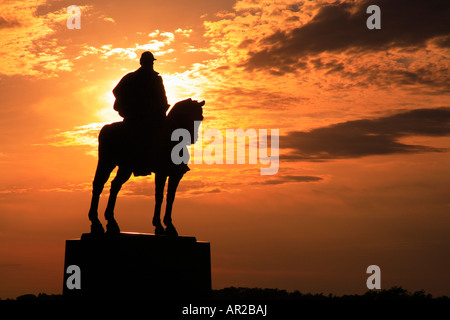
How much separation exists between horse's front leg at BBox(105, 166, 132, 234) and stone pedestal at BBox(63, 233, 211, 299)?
0.28 m

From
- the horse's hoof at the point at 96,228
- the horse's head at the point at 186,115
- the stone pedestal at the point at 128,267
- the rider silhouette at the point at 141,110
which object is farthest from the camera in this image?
the horse's head at the point at 186,115

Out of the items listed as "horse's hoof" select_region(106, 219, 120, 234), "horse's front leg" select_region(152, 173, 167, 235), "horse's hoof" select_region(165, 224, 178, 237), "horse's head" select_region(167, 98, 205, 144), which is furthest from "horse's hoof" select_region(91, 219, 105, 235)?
"horse's head" select_region(167, 98, 205, 144)

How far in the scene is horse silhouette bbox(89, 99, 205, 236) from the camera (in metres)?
12.7

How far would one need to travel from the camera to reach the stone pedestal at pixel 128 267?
12.1 metres

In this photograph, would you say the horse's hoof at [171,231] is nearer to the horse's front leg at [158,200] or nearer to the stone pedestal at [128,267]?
the horse's front leg at [158,200]

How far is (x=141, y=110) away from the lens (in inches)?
509

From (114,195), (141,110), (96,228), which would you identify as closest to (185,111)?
(141,110)

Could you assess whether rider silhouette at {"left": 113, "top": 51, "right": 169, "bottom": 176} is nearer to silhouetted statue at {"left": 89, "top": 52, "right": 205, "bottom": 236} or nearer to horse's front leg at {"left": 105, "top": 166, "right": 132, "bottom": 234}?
silhouetted statue at {"left": 89, "top": 52, "right": 205, "bottom": 236}

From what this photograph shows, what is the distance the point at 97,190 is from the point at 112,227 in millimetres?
852

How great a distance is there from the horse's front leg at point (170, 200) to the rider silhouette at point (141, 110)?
73 centimetres

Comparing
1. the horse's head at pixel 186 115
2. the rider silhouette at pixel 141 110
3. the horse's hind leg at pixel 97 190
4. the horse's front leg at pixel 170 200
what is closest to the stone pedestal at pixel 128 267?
the horse's hind leg at pixel 97 190
